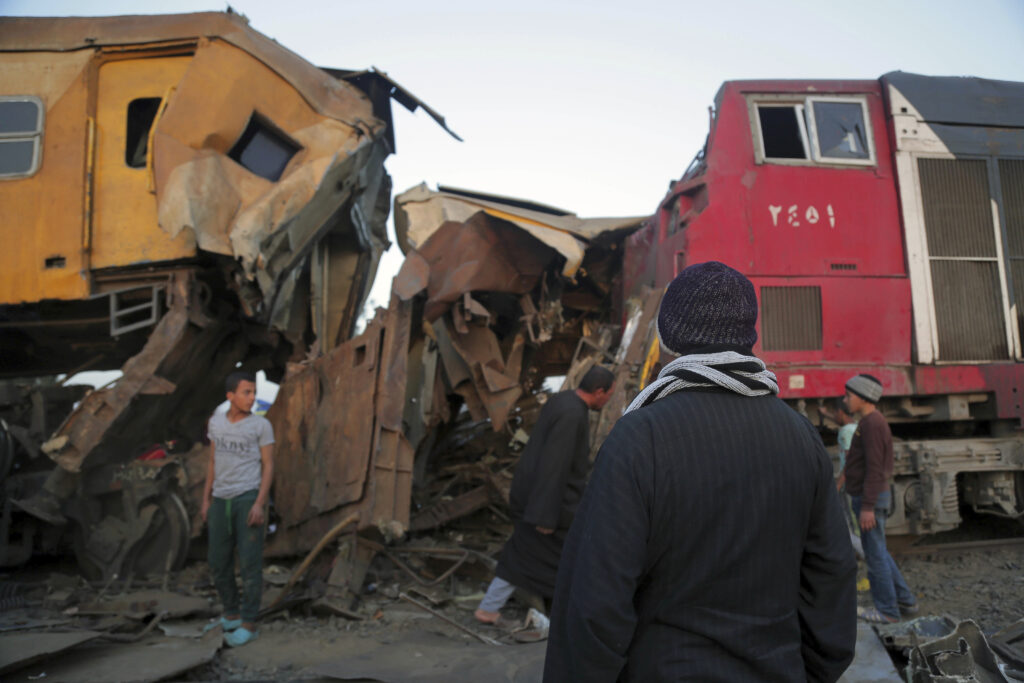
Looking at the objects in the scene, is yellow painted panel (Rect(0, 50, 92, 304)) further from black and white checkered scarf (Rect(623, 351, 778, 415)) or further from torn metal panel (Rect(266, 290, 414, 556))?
black and white checkered scarf (Rect(623, 351, 778, 415))

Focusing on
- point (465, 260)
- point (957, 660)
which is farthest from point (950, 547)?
point (465, 260)

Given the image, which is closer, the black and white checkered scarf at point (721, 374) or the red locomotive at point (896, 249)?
the black and white checkered scarf at point (721, 374)

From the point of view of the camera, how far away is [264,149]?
6.54 meters

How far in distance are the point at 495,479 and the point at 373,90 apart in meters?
4.40

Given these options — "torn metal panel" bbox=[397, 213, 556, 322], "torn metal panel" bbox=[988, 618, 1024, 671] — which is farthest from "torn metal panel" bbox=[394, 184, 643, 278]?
"torn metal panel" bbox=[988, 618, 1024, 671]

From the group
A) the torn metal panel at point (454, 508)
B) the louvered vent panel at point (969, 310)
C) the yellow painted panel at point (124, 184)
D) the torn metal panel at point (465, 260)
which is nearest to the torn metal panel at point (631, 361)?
the torn metal panel at point (465, 260)

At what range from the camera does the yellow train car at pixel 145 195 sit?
579cm

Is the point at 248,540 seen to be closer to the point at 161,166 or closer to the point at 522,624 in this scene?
the point at 522,624

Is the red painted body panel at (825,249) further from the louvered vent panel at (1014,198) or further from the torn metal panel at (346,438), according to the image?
the torn metal panel at (346,438)

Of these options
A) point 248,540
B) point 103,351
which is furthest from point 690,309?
point 103,351

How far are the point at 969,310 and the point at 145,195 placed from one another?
23.5 feet

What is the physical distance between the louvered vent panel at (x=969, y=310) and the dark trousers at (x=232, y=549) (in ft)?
17.9

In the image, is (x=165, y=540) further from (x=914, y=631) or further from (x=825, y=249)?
(x=825, y=249)

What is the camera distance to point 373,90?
734cm
